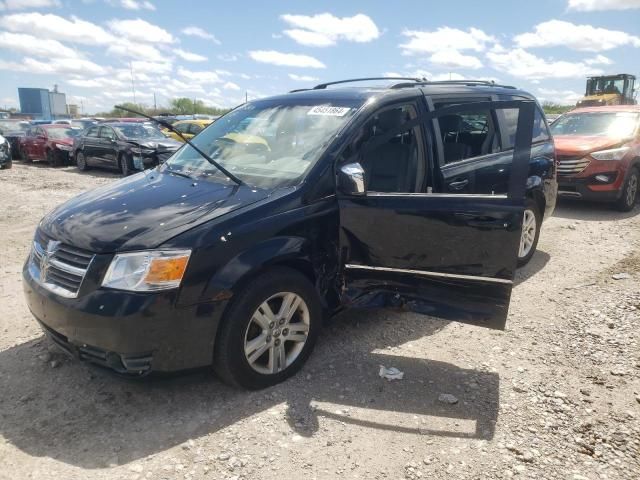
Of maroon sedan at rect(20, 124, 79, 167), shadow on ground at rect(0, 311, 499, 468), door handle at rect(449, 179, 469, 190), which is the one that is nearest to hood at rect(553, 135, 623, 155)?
door handle at rect(449, 179, 469, 190)

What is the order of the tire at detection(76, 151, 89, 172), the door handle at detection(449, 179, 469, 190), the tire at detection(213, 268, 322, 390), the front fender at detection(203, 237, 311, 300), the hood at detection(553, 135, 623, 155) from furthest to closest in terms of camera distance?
the tire at detection(76, 151, 89, 172) → the hood at detection(553, 135, 623, 155) → the door handle at detection(449, 179, 469, 190) → the tire at detection(213, 268, 322, 390) → the front fender at detection(203, 237, 311, 300)

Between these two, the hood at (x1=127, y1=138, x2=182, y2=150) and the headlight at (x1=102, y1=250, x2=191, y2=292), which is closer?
the headlight at (x1=102, y1=250, x2=191, y2=292)

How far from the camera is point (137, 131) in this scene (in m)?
15.0

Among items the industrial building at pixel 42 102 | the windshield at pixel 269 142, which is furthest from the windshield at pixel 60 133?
the industrial building at pixel 42 102

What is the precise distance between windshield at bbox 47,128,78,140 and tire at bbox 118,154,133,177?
206 inches

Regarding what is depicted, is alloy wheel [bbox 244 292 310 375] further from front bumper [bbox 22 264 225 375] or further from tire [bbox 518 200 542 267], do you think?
tire [bbox 518 200 542 267]

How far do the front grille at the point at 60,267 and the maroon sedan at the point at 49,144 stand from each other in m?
16.2

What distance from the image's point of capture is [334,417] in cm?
297

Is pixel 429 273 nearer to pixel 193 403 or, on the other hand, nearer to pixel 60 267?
pixel 193 403

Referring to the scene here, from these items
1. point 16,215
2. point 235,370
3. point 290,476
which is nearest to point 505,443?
point 290,476

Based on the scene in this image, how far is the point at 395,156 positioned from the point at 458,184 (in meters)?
0.57

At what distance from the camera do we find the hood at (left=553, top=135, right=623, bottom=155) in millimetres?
8344

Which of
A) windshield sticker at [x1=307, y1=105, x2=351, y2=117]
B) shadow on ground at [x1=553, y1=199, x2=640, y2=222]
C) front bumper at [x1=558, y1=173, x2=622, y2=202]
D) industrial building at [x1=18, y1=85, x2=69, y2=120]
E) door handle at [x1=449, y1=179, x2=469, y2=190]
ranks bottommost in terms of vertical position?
shadow on ground at [x1=553, y1=199, x2=640, y2=222]

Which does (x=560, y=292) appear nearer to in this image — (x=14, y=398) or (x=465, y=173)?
(x=465, y=173)
